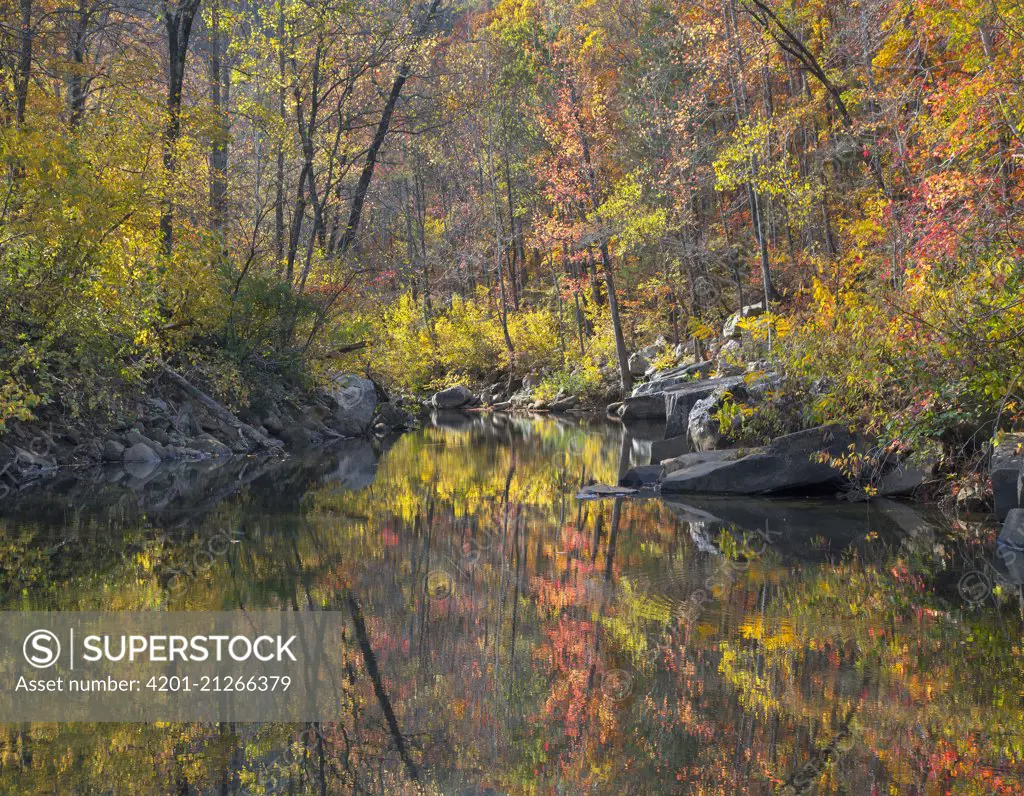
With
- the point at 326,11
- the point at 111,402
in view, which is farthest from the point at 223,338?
the point at 326,11

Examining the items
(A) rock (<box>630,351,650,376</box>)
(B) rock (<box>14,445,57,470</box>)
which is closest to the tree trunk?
(B) rock (<box>14,445,57,470</box>)

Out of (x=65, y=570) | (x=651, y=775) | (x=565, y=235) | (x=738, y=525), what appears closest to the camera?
(x=651, y=775)

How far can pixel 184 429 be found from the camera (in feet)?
53.4

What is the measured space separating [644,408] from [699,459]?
1273cm

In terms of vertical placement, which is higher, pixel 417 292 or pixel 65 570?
pixel 417 292

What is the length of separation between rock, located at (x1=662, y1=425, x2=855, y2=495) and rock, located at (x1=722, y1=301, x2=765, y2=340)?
13.2 metres

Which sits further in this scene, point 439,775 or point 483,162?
point 483,162

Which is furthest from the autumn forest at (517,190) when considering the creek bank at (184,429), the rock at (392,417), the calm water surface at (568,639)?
the calm water surface at (568,639)

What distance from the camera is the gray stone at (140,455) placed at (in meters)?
14.5

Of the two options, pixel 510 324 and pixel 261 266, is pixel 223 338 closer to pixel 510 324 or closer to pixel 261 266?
pixel 261 266

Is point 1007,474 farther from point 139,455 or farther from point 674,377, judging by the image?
point 674,377

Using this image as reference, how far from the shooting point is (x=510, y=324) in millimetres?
35469

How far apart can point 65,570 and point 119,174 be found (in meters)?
8.39

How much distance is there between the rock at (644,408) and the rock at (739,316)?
267 centimetres
